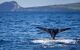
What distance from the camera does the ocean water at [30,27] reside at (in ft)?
13.3

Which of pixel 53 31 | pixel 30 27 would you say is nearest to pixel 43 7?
pixel 30 27

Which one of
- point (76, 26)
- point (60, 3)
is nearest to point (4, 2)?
point (60, 3)

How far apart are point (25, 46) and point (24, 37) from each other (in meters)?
0.13

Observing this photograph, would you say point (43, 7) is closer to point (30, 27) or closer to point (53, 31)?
point (30, 27)

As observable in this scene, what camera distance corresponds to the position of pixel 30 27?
4.19 m

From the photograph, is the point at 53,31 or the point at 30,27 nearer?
the point at 30,27

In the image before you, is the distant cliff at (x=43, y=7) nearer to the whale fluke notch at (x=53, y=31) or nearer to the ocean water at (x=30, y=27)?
the ocean water at (x=30, y=27)

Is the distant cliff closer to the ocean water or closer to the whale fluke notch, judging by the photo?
the ocean water

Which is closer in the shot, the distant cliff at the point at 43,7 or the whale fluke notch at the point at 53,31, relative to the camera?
the distant cliff at the point at 43,7

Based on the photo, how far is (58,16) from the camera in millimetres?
4262

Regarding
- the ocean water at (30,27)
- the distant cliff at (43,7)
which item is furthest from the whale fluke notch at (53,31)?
the distant cliff at (43,7)

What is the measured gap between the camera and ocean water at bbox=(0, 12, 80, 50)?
406cm

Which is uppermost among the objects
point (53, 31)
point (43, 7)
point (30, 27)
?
point (43, 7)

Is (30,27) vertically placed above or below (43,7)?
below
